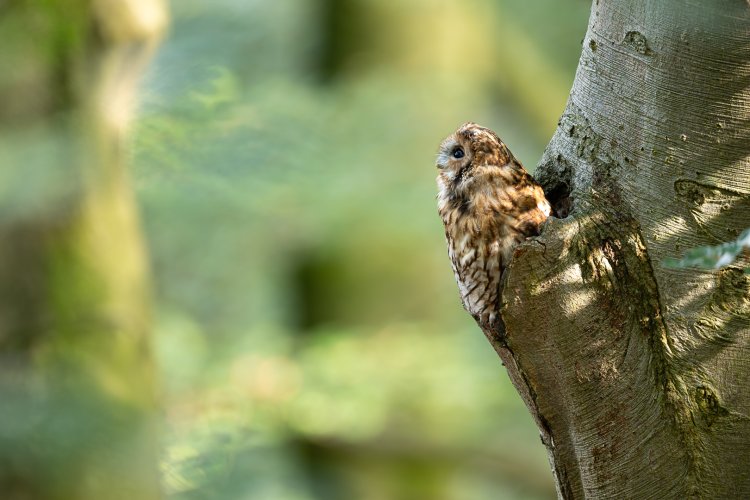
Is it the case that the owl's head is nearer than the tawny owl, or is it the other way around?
the tawny owl

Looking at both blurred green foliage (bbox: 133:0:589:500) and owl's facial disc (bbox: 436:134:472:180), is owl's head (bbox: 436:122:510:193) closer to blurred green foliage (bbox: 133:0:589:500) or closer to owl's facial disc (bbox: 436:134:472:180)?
owl's facial disc (bbox: 436:134:472:180)

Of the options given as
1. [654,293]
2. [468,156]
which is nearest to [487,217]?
[468,156]

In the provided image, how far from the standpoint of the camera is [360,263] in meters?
5.74

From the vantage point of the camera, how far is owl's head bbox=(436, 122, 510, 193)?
6.08 ft

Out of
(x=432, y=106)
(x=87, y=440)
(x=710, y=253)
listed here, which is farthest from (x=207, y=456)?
(x=710, y=253)

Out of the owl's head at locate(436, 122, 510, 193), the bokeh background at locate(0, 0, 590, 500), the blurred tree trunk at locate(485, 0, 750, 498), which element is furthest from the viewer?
the bokeh background at locate(0, 0, 590, 500)

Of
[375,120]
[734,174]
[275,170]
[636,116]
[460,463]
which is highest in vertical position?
[375,120]

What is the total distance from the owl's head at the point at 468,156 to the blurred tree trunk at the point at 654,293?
0.92 ft

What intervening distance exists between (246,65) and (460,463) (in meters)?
2.86

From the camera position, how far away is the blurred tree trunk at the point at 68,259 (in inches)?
126

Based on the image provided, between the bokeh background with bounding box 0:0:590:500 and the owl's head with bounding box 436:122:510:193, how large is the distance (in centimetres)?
250

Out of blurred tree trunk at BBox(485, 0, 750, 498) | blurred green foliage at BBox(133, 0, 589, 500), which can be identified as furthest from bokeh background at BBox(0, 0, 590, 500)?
blurred tree trunk at BBox(485, 0, 750, 498)

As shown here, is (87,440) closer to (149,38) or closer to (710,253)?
(149,38)

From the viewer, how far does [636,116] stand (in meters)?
1.61
